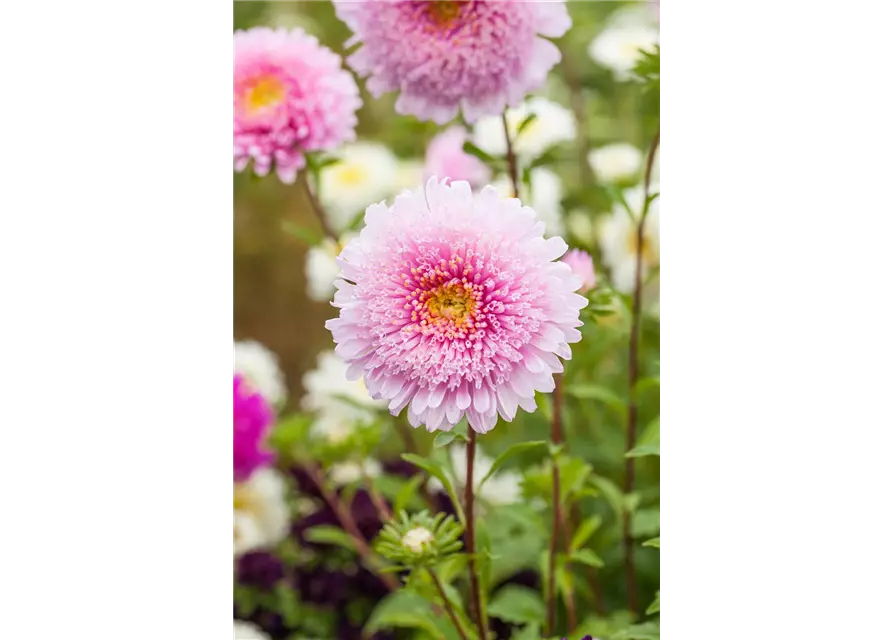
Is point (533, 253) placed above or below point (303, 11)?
below

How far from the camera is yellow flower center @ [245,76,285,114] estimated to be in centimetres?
74

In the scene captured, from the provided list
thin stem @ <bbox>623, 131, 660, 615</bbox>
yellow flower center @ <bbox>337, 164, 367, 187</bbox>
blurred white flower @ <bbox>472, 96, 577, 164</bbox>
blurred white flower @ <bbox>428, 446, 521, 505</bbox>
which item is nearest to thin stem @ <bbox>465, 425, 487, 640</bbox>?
thin stem @ <bbox>623, 131, 660, 615</bbox>

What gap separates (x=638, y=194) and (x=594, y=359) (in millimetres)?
197

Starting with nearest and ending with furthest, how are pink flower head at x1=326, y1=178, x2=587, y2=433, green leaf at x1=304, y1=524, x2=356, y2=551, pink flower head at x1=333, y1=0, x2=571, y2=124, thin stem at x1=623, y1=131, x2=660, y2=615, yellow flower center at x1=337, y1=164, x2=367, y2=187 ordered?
1. pink flower head at x1=326, y1=178, x2=587, y2=433
2. pink flower head at x1=333, y1=0, x2=571, y2=124
3. thin stem at x1=623, y1=131, x2=660, y2=615
4. green leaf at x1=304, y1=524, x2=356, y2=551
5. yellow flower center at x1=337, y1=164, x2=367, y2=187

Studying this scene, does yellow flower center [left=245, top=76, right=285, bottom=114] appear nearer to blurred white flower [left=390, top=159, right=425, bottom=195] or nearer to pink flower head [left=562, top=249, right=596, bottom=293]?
pink flower head [left=562, top=249, right=596, bottom=293]

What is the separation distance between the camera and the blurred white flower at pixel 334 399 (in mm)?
1056

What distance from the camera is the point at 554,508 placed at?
755 mm

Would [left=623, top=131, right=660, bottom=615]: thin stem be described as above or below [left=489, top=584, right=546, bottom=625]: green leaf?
above

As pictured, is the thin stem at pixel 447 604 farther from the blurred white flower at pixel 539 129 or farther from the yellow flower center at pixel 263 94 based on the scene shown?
the blurred white flower at pixel 539 129

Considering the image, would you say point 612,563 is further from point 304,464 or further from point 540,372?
point 540,372

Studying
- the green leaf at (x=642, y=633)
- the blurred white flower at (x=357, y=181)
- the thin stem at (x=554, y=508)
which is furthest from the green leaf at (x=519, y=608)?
the blurred white flower at (x=357, y=181)

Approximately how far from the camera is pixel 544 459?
1030mm

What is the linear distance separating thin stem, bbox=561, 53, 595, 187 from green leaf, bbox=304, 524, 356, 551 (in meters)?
0.53
